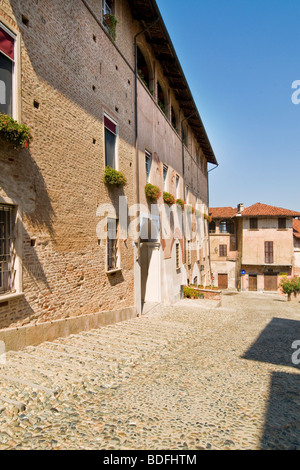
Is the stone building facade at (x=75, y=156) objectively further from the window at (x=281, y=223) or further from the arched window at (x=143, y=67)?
the window at (x=281, y=223)

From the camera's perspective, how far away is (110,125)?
9.71 metres

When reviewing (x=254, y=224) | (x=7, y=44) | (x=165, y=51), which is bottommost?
(x=254, y=224)

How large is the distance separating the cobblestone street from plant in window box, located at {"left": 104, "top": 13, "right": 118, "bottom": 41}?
30.7 ft

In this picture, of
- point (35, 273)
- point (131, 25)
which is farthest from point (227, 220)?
point (35, 273)

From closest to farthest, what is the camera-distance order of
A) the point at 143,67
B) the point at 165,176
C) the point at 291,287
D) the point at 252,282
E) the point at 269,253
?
the point at 143,67, the point at 165,176, the point at 291,287, the point at 269,253, the point at 252,282

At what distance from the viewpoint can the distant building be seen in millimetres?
32281

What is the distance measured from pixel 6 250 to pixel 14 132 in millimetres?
2096

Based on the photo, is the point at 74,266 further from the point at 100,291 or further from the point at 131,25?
the point at 131,25

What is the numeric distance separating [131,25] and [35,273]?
34.1ft

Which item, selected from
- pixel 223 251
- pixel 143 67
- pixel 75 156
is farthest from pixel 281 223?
pixel 75 156

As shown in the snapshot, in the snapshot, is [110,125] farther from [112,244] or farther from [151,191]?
[112,244]

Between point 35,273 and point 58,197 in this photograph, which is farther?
point 58,197

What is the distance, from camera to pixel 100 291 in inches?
347

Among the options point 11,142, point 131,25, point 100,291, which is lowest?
point 100,291
